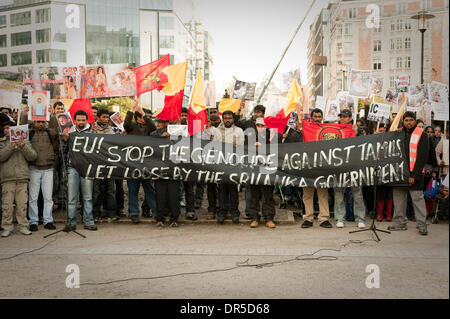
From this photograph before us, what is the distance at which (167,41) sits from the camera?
266 feet

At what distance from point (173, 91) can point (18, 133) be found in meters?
3.19

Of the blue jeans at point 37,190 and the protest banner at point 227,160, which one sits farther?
the protest banner at point 227,160

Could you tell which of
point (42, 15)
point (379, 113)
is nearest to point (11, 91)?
point (379, 113)

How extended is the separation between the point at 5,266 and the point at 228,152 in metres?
4.45

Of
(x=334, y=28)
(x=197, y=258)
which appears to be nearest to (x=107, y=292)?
(x=197, y=258)

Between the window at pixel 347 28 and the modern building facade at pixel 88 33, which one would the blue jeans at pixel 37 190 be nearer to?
the modern building facade at pixel 88 33

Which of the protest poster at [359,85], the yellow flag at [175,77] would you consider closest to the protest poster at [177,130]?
the yellow flag at [175,77]

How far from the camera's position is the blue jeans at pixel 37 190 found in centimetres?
884

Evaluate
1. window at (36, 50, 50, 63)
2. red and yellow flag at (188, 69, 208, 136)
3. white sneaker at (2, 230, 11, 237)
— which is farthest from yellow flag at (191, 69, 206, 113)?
window at (36, 50, 50, 63)

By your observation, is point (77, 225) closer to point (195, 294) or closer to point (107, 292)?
point (107, 292)

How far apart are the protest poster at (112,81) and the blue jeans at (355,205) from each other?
5.32 metres

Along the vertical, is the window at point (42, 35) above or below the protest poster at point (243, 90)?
above

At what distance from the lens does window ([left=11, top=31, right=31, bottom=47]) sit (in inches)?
2835

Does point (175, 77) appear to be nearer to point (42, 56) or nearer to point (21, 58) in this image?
point (42, 56)
